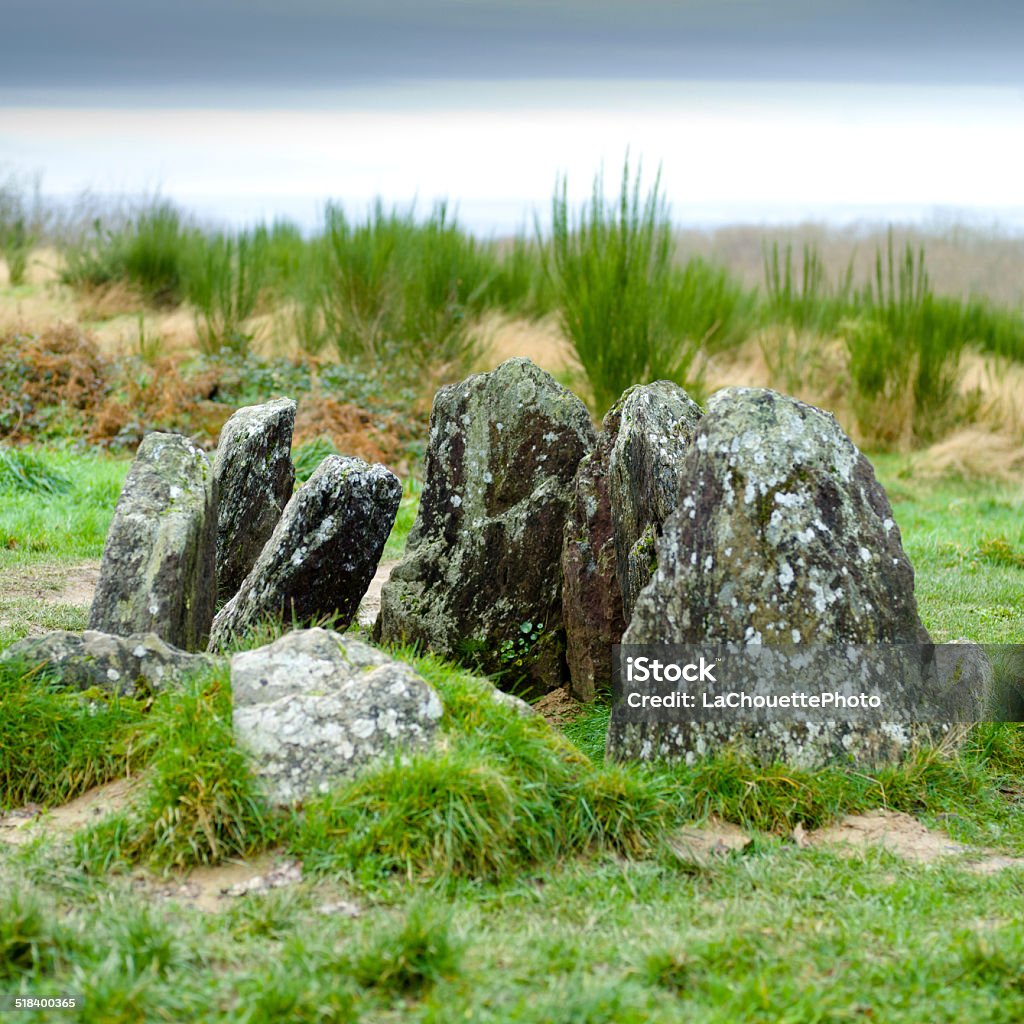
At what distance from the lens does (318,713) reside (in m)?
3.82

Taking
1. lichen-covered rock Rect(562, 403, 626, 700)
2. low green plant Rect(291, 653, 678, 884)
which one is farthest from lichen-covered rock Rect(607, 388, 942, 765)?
lichen-covered rock Rect(562, 403, 626, 700)

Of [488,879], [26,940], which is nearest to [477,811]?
[488,879]

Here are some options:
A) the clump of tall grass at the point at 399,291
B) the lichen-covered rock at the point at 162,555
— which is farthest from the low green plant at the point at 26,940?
the clump of tall grass at the point at 399,291

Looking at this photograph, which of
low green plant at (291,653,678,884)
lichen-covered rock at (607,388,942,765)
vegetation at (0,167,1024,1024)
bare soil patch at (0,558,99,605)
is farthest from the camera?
bare soil patch at (0,558,99,605)

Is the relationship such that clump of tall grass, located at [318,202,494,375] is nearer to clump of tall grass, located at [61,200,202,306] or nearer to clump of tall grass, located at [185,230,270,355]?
clump of tall grass, located at [185,230,270,355]

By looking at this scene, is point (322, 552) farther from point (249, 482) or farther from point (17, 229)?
point (17, 229)

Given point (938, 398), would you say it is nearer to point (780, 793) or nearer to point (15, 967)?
point (780, 793)

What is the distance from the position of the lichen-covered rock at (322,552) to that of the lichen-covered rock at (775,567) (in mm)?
1575

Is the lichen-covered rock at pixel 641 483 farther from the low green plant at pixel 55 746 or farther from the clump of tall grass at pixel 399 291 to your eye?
the clump of tall grass at pixel 399 291

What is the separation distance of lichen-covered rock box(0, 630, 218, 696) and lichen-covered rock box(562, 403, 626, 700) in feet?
5.62

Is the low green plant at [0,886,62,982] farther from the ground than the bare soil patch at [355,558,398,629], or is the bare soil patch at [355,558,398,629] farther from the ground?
the low green plant at [0,886,62,982]

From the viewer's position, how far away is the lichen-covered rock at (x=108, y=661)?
427 cm

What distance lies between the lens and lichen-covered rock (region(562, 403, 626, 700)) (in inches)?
209

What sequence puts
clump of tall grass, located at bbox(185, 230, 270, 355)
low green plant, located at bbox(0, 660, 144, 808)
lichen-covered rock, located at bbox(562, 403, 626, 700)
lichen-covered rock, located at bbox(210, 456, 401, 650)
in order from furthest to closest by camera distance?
clump of tall grass, located at bbox(185, 230, 270, 355)
lichen-covered rock, located at bbox(562, 403, 626, 700)
lichen-covered rock, located at bbox(210, 456, 401, 650)
low green plant, located at bbox(0, 660, 144, 808)
